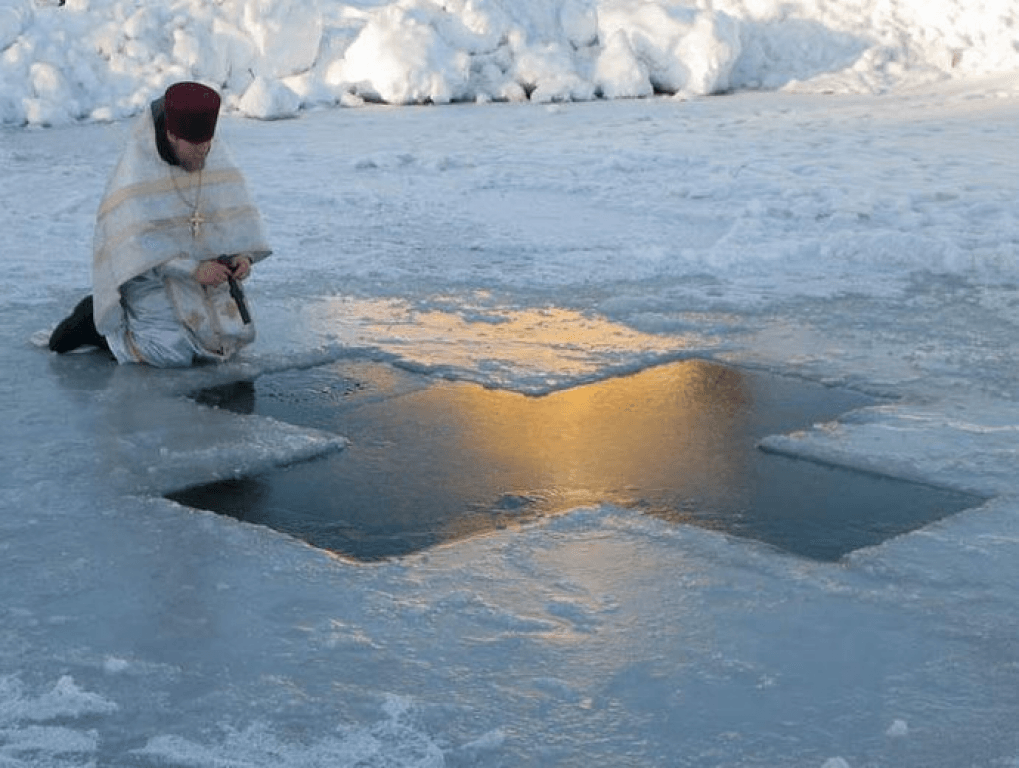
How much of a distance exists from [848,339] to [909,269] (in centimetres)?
166

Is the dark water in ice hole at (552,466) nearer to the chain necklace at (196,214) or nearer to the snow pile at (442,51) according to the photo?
the chain necklace at (196,214)

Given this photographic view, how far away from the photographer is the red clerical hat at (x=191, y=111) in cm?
594

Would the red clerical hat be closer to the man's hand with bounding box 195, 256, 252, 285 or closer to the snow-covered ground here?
the man's hand with bounding box 195, 256, 252, 285

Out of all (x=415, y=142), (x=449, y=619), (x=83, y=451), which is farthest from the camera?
(x=415, y=142)

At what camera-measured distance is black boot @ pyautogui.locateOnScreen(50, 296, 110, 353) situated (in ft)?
21.7

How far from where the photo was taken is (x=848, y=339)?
7.04 metres

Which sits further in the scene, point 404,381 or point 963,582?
point 404,381

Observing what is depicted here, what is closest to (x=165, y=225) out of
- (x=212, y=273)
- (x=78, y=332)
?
(x=212, y=273)

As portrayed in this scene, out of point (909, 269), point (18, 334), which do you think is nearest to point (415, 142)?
point (909, 269)

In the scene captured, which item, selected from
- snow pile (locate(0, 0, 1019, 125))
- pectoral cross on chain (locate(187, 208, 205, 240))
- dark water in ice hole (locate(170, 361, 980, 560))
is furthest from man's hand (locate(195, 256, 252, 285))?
snow pile (locate(0, 0, 1019, 125))

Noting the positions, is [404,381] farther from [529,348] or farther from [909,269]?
[909,269]

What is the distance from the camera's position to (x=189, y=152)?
245 inches

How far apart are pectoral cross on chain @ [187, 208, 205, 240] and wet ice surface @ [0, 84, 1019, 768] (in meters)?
0.53

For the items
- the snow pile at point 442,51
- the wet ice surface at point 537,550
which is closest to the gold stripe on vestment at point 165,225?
the wet ice surface at point 537,550
